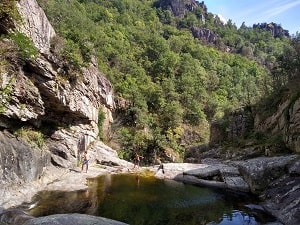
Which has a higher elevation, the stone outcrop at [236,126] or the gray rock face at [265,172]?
the stone outcrop at [236,126]

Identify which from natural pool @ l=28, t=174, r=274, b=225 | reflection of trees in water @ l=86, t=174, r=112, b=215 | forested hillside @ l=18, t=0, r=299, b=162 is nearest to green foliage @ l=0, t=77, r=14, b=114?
natural pool @ l=28, t=174, r=274, b=225

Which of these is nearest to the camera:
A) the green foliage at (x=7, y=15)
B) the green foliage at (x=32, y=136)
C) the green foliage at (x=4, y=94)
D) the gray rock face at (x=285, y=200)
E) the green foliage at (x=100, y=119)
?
the gray rock face at (x=285, y=200)

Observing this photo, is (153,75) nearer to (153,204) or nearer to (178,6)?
(153,204)

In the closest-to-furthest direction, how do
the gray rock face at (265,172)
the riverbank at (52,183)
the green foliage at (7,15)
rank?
the riverbank at (52,183), the green foliage at (7,15), the gray rock face at (265,172)

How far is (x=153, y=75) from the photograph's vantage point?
86.3 metres

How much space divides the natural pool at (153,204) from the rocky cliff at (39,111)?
127 inches

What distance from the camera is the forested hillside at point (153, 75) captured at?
44.8 meters

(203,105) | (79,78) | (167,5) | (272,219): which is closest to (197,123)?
(203,105)

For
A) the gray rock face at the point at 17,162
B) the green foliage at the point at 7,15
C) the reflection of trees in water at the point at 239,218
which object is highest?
the green foliage at the point at 7,15

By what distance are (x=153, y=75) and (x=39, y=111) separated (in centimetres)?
5956

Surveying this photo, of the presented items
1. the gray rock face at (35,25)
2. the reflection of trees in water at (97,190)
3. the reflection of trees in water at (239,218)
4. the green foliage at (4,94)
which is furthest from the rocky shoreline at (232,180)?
the gray rock face at (35,25)

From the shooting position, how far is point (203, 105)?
8294cm

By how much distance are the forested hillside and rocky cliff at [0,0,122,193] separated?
2280 millimetres

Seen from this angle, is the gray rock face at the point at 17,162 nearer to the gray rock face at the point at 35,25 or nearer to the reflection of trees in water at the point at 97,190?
the reflection of trees in water at the point at 97,190
